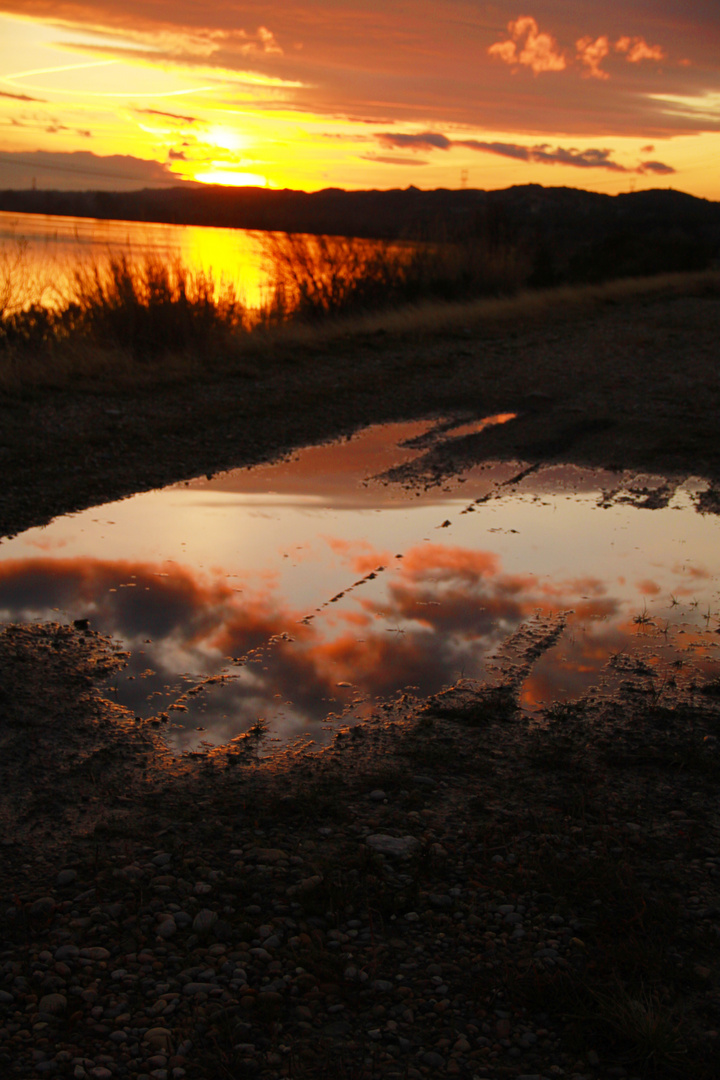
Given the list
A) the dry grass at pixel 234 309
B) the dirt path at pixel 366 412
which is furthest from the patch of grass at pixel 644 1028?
the dry grass at pixel 234 309

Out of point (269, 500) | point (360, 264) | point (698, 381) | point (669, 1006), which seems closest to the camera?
point (669, 1006)

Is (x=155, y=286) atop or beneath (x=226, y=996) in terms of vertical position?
atop

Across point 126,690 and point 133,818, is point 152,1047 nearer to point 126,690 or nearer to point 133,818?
point 133,818

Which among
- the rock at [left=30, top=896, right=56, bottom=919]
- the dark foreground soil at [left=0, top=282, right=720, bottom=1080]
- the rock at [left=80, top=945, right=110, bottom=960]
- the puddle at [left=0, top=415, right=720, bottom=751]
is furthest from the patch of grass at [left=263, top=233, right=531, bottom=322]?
the rock at [left=80, top=945, right=110, bottom=960]

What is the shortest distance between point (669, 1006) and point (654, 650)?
7.34 feet

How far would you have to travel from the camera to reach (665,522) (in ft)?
20.0

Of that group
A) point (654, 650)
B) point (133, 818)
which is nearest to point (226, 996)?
point (133, 818)

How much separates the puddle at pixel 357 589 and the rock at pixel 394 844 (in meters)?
0.70

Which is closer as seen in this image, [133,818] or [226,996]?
[226,996]

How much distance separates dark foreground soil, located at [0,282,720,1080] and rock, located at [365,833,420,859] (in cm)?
1

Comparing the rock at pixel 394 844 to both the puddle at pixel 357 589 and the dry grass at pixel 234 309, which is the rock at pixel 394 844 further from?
the dry grass at pixel 234 309

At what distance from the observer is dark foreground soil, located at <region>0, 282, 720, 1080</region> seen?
1.97m

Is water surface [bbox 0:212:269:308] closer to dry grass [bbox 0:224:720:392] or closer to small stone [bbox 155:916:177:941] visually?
dry grass [bbox 0:224:720:392]

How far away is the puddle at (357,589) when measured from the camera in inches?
148
